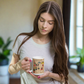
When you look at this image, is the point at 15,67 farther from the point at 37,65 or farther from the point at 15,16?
the point at 15,16

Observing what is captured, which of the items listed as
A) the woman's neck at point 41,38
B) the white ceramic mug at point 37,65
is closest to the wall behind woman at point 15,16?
the woman's neck at point 41,38

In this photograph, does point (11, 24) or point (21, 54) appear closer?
point (21, 54)

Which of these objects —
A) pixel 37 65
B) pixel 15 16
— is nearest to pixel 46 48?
pixel 37 65

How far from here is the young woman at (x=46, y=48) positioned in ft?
3.49

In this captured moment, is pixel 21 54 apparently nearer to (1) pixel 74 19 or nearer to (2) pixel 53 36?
(2) pixel 53 36

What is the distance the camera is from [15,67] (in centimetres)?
110

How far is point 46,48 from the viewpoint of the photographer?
3.76ft

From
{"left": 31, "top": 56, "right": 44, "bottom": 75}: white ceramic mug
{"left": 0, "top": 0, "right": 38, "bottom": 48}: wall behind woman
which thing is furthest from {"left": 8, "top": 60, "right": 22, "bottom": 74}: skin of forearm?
{"left": 0, "top": 0, "right": 38, "bottom": 48}: wall behind woman

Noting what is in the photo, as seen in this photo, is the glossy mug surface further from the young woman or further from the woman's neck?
the woman's neck

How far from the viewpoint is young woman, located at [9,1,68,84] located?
1062 millimetres

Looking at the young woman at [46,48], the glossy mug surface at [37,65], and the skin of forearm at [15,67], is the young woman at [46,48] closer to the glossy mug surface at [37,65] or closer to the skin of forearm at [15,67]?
the skin of forearm at [15,67]

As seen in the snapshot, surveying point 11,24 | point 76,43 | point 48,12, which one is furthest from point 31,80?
point 11,24

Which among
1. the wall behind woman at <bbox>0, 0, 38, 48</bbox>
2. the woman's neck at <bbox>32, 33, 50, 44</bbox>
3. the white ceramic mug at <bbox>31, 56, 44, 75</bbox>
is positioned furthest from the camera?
the wall behind woman at <bbox>0, 0, 38, 48</bbox>

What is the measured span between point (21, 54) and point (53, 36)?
30 cm
